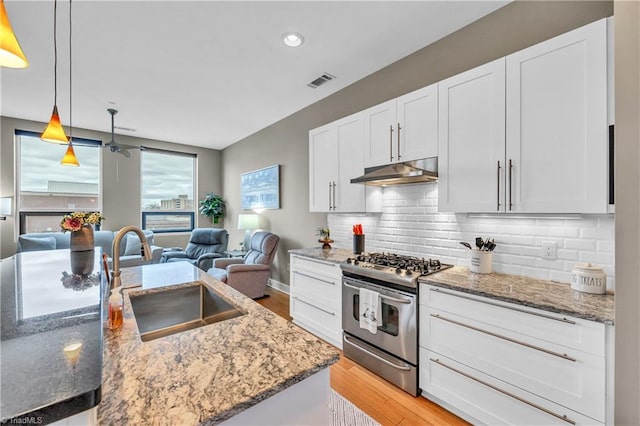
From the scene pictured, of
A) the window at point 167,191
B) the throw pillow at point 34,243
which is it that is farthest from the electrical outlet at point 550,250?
the window at point 167,191

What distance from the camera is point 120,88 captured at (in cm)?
352

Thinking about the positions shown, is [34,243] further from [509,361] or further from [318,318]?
[509,361]

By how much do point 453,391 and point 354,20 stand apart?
117 inches

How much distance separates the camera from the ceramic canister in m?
1.55

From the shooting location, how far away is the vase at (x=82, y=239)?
7.68ft

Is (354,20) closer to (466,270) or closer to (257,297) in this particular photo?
(466,270)

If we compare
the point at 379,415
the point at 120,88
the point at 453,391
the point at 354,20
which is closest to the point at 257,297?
the point at 379,415

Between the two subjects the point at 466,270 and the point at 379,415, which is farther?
the point at 466,270

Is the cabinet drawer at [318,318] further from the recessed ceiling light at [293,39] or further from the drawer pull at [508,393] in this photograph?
the recessed ceiling light at [293,39]

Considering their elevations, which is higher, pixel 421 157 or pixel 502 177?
pixel 421 157

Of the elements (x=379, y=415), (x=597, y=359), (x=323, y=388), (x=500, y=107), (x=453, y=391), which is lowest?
(x=379, y=415)

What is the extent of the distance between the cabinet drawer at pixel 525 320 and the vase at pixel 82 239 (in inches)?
114

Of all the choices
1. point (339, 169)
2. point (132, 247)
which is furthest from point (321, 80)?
point (132, 247)

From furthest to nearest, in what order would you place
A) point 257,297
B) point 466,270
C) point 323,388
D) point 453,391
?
point 257,297 < point 466,270 < point 453,391 < point 323,388
